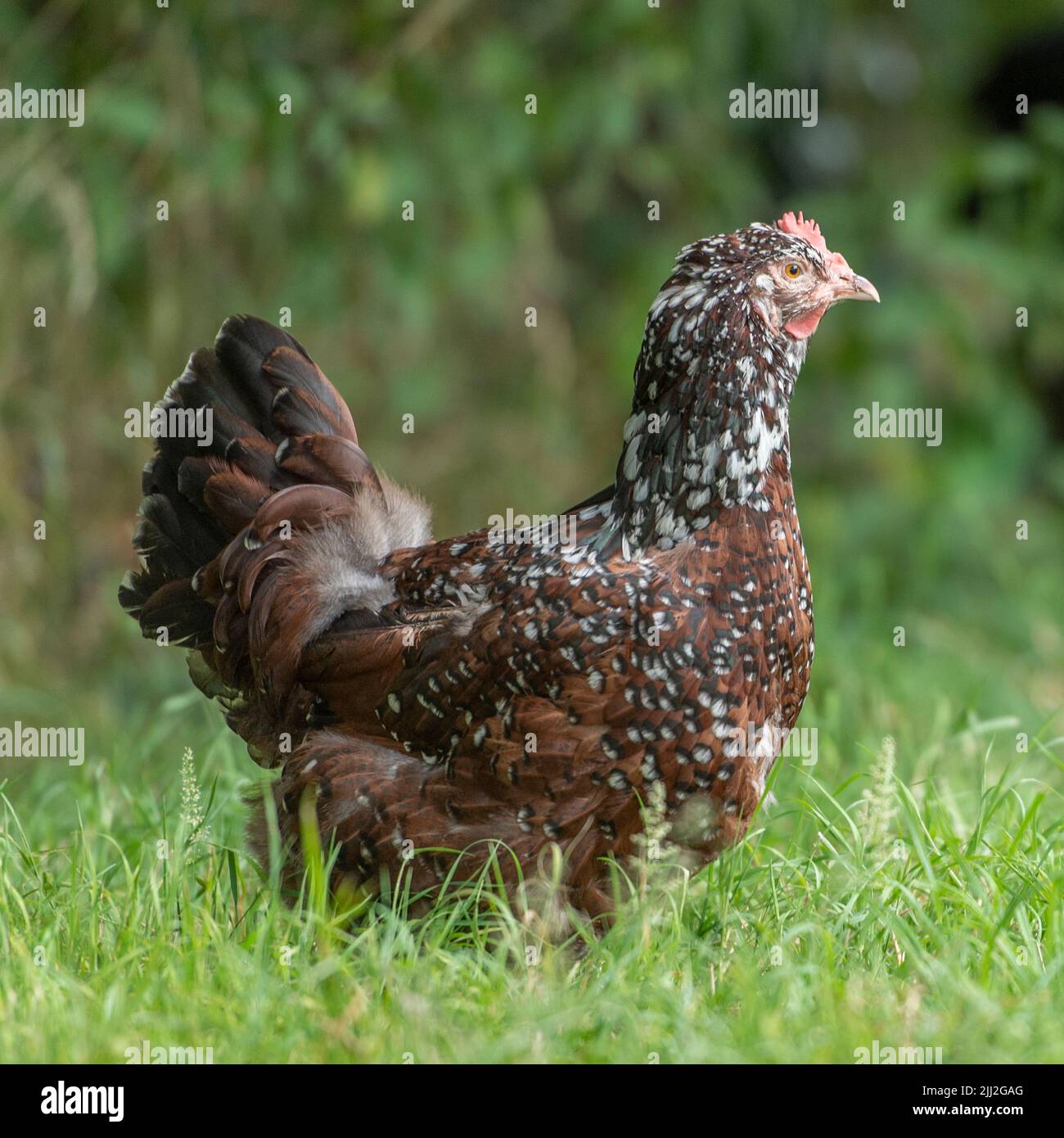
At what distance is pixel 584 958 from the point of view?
3242mm

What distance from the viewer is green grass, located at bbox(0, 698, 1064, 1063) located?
276 cm

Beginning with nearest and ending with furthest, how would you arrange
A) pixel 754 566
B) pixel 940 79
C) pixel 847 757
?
1. pixel 754 566
2. pixel 847 757
3. pixel 940 79

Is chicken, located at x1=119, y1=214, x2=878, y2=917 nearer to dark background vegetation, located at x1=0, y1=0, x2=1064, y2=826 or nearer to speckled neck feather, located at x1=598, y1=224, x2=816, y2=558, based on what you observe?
speckled neck feather, located at x1=598, y1=224, x2=816, y2=558

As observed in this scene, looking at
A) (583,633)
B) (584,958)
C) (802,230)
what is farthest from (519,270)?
(584,958)

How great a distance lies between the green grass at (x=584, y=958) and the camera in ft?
9.04

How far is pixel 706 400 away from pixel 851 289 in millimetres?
523

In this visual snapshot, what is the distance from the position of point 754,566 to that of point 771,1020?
42.1 inches

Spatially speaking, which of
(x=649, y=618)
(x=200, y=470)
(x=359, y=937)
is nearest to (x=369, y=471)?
(x=200, y=470)

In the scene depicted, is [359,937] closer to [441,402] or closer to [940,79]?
[441,402]

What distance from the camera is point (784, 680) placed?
3.40 metres

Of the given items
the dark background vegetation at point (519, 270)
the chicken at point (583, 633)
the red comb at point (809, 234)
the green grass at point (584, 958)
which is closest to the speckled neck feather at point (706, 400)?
the chicken at point (583, 633)

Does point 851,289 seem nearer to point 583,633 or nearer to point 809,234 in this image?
point 809,234

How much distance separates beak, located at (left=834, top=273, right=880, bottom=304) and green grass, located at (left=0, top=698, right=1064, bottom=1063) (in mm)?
1141

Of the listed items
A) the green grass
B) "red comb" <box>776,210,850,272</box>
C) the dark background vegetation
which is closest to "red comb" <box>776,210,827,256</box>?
"red comb" <box>776,210,850,272</box>
